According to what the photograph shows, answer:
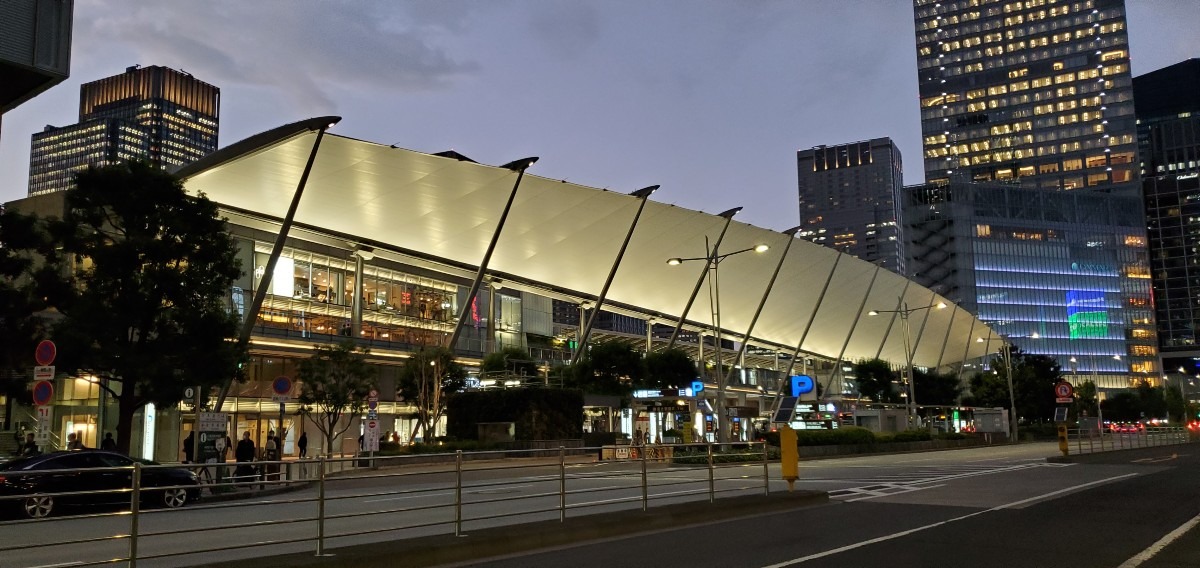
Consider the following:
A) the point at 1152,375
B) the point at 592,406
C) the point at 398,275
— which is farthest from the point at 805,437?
the point at 1152,375

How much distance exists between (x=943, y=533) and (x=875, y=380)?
238 feet

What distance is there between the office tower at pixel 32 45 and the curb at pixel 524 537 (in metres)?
8.61

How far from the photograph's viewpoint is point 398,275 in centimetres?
6006

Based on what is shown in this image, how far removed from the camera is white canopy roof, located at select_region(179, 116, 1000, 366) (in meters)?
41.4

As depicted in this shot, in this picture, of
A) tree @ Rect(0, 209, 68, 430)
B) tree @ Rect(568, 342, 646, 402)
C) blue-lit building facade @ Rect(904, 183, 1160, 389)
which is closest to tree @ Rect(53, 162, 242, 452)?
tree @ Rect(0, 209, 68, 430)

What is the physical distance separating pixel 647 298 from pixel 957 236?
116213 mm

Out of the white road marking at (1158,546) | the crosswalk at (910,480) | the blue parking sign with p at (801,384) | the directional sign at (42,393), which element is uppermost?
the blue parking sign with p at (801,384)

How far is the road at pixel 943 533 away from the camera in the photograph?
10086 mm

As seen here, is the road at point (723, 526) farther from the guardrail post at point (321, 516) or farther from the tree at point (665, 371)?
the tree at point (665, 371)

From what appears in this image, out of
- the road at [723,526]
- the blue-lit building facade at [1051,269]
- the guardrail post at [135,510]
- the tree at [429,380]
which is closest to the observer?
the guardrail post at [135,510]

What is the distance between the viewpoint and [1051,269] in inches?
6550

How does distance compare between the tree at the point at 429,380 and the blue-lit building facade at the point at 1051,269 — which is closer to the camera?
the tree at the point at 429,380

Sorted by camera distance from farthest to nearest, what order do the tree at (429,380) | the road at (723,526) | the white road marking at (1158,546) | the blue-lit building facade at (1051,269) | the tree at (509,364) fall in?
1. the blue-lit building facade at (1051,269)
2. the tree at (509,364)
3. the tree at (429,380)
4. the road at (723,526)
5. the white road marking at (1158,546)

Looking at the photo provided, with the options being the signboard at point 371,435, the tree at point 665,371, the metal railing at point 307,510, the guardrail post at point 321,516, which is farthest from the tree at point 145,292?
the tree at point 665,371
